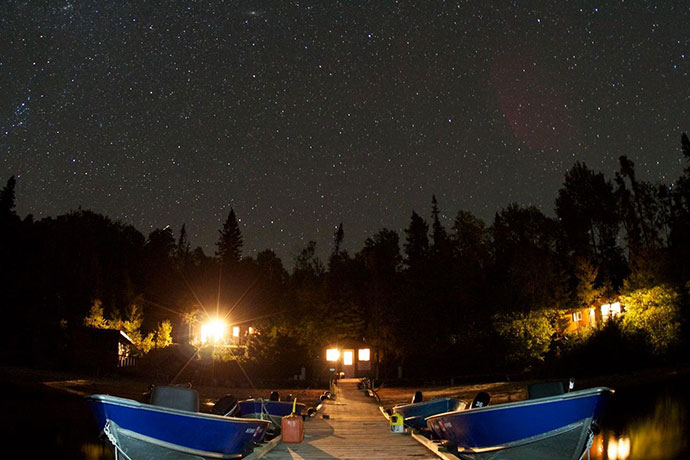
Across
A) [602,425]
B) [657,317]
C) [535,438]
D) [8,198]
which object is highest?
[8,198]

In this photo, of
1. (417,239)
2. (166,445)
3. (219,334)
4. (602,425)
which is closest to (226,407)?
(166,445)

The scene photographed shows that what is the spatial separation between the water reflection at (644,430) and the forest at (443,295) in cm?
706

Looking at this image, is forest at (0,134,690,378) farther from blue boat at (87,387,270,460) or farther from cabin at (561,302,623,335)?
blue boat at (87,387,270,460)

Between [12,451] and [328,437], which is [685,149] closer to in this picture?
[328,437]

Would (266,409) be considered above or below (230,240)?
below

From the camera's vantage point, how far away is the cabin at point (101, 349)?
127 feet

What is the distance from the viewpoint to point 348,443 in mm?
13461

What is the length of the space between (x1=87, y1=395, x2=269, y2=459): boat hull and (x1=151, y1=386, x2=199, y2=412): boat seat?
1.86ft

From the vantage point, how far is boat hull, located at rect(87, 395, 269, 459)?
963cm

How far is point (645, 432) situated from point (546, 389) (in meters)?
13.0

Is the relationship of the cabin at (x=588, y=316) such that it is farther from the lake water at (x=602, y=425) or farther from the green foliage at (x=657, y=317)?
the lake water at (x=602, y=425)

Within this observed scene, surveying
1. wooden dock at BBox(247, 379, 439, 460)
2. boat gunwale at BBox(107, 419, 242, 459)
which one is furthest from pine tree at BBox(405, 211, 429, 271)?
boat gunwale at BBox(107, 419, 242, 459)

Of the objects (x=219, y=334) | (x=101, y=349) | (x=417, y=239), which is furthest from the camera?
(x=417, y=239)

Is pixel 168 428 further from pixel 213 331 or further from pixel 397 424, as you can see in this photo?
pixel 213 331
